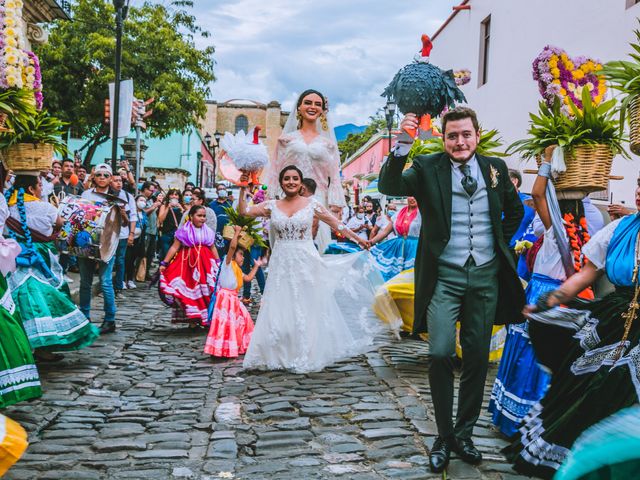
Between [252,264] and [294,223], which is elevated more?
[294,223]

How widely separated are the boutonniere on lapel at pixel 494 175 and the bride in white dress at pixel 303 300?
283cm

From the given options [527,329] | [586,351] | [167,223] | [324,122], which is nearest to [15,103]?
[324,122]

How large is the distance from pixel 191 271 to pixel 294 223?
120 inches

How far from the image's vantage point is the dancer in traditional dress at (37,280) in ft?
21.8

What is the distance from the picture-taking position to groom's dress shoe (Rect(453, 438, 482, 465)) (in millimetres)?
4414

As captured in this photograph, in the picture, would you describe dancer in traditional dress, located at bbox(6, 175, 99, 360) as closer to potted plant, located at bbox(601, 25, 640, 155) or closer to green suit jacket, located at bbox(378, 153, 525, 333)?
green suit jacket, located at bbox(378, 153, 525, 333)

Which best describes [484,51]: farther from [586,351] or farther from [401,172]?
[586,351]

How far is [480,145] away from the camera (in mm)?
6500

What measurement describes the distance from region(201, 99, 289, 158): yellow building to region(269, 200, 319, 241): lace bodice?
62985 millimetres

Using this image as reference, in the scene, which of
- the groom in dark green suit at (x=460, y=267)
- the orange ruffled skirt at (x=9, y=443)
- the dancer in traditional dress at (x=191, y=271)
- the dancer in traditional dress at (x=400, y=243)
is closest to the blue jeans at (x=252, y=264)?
the dancer in traditional dress at (x=191, y=271)

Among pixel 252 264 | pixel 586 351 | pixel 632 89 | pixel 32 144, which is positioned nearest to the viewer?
pixel 586 351

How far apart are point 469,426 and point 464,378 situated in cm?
30

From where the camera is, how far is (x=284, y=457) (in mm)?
4570

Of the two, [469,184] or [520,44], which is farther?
[520,44]
